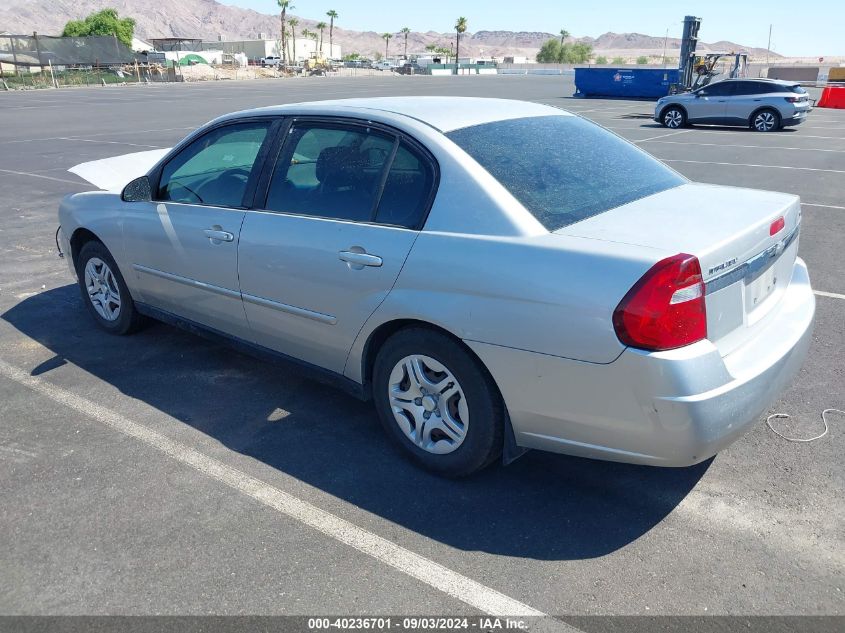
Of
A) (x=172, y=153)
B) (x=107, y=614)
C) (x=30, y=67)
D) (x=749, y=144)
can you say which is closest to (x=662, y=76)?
(x=749, y=144)

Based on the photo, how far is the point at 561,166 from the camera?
141 inches

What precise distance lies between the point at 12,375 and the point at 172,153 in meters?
1.78

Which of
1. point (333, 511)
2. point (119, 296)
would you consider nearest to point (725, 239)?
point (333, 511)

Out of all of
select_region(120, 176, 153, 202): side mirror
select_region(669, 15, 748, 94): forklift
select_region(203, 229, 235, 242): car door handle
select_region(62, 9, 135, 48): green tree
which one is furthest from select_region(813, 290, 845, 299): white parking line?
select_region(62, 9, 135, 48): green tree

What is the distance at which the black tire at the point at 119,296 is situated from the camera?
5.19 metres

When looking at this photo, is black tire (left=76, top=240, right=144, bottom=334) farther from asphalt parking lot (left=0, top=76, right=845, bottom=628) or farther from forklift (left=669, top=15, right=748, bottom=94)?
forklift (left=669, top=15, right=748, bottom=94)

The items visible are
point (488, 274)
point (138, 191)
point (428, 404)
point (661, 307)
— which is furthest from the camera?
point (138, 191)

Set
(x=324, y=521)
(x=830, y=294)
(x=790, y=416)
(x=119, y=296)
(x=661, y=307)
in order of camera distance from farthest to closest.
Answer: (x=830, y=294) < (x=119, y=296) < (x=790, y=416) < (x=324, y=521) < (x=661, y=307)

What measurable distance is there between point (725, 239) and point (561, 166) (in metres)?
0.93

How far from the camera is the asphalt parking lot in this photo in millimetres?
2750

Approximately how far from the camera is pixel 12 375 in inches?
189

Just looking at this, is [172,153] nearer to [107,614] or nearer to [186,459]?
[186,459]

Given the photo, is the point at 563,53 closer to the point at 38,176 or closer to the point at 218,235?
the point at 38,176

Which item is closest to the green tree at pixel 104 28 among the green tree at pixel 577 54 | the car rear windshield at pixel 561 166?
the green tree at pixel 577 54
